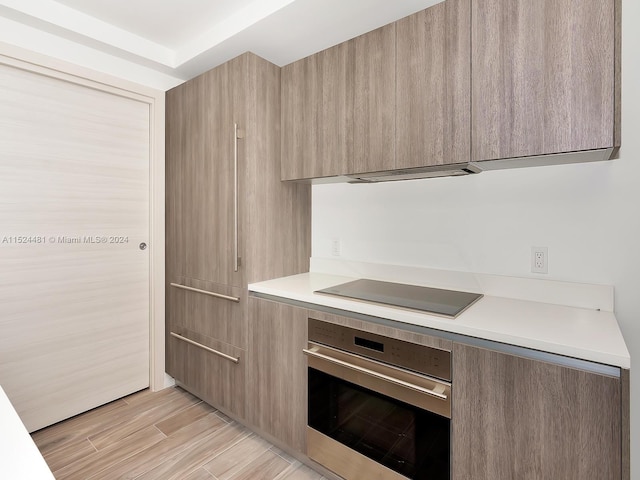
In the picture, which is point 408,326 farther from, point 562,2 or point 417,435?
point 562,2

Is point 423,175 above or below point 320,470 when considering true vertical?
above

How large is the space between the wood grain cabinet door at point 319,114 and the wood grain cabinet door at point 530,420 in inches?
44.7

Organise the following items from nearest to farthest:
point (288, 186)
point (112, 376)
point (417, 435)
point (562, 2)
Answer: point (562, 2)
point (417, 435)
point (288, 186)
point (112, 376)

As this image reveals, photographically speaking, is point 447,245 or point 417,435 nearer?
point 417,435

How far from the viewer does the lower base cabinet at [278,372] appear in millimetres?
1735

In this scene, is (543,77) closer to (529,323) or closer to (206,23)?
(529,323)

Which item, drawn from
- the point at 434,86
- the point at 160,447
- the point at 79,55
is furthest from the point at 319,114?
the point at 160,447

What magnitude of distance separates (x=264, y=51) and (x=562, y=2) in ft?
5.25

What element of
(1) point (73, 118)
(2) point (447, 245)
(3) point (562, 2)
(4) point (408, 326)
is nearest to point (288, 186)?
(2) point (447, 245)

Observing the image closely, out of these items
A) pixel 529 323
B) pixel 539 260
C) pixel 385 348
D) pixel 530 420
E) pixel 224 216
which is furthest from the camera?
pixel 224 216

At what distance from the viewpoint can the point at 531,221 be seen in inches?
62.9

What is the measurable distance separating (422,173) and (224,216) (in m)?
1.17

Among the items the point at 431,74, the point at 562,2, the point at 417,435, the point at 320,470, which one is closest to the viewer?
the point at 562,2

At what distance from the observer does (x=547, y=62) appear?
126 cm
